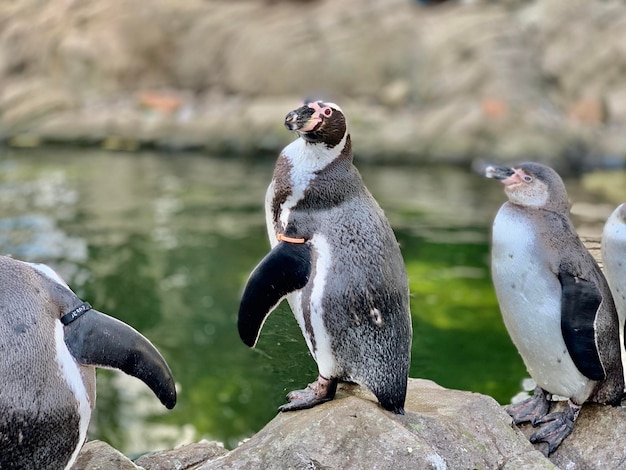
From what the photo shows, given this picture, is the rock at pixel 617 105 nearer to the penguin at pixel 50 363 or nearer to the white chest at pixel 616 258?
the white chest at pixel 616 258

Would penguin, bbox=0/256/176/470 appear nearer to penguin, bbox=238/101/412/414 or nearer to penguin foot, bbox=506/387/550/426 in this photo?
penguin, bbox=238/101/412/414

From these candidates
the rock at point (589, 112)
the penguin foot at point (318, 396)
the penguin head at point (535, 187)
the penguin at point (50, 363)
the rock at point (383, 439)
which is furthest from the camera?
the rock at point (589, 112)

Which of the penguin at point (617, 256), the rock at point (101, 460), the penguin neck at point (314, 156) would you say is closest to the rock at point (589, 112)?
the penguin at point (617, 256)

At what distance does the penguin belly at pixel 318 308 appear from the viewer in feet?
7.69

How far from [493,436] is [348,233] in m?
0.76

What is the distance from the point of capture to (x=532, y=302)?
2.65 meters

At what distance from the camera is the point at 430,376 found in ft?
14.7

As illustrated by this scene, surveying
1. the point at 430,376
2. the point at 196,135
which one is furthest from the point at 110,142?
the point at 430,376

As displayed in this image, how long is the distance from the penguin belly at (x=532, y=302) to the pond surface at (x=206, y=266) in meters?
0.68

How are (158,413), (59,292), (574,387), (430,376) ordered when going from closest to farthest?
(59,292), (574,387), (430,376), (158,413)

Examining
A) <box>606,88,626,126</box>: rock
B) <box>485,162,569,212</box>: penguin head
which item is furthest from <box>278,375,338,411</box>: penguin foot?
<box>606,88,626,126</box>: rock

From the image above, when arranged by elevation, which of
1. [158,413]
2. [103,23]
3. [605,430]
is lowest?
[103,23]

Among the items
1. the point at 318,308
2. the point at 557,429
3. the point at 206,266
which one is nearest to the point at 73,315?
the point at 318,308

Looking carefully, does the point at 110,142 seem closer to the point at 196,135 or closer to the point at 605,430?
the point at 196,135
